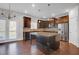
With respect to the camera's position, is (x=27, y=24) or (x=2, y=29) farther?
(x=27, y=24)

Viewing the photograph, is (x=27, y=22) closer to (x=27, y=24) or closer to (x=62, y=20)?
(x=27, y=24)

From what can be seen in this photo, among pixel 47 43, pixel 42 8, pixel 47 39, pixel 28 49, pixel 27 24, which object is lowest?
pixel 28 49

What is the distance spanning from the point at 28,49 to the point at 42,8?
1.12 metres

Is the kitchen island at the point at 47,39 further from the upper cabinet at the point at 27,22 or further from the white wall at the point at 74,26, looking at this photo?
the white wall at the point at 74,26

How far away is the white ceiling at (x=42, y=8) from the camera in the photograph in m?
2.95

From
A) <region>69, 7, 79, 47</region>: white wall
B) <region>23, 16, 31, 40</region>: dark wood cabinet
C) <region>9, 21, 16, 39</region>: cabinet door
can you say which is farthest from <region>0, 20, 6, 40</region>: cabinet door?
<region>69, 7, 79, 47</region>: white wall

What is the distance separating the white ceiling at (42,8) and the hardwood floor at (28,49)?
0.80 meters

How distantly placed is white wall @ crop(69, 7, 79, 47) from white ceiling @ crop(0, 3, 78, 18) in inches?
6.2

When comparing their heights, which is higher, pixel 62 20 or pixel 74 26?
pixel 62 20

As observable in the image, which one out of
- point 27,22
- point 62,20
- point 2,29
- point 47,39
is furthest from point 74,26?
point 2,29

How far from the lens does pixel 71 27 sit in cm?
307

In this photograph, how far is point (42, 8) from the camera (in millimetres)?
3018
